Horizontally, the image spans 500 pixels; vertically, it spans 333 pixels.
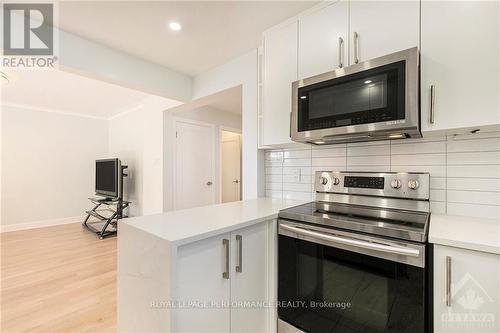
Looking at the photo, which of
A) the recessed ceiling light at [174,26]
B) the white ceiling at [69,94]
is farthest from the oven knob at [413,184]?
the white ceiling at [69,94]

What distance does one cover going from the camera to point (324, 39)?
1.54m

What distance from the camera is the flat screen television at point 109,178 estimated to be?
3959 millimetres

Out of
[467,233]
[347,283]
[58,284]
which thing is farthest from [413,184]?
[58,284]

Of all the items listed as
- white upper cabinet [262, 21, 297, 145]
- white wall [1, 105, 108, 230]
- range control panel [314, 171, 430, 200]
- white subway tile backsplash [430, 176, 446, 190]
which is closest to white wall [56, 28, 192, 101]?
white upper cabinet [262, 21, 297, 145]

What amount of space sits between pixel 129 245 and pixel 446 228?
1.49m

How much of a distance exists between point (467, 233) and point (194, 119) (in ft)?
12.1

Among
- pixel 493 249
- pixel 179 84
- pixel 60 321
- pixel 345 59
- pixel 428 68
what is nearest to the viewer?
pixel 493 249

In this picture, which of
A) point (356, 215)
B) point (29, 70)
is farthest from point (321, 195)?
point (29, 70)

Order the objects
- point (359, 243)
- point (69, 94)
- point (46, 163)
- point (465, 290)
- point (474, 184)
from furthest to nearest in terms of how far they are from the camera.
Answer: point (46, 163), point (69, 94), point (474, 184), point (359, 243), point (465, 290)

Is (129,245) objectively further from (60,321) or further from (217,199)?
(217,199)

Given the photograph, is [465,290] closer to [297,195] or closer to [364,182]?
[364,182]

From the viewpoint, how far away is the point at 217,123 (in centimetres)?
435

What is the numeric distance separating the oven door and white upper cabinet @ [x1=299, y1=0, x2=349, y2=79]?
3.51ft

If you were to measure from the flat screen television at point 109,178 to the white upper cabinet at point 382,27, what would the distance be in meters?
3.97
